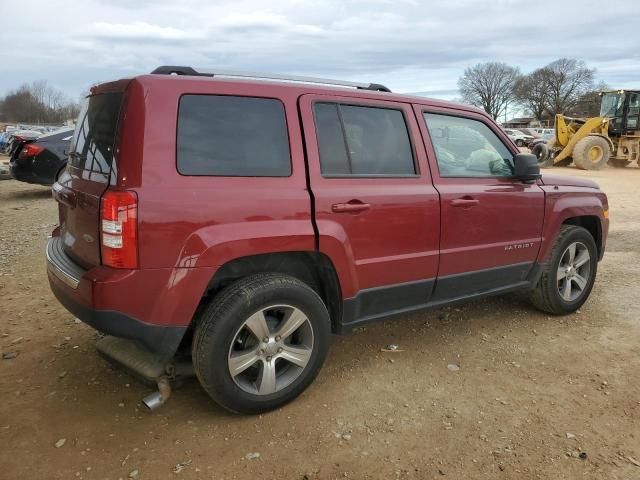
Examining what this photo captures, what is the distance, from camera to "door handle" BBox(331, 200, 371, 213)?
122 inches

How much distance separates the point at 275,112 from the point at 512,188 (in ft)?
6.59

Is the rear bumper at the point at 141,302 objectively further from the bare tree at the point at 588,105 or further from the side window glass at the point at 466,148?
the bare tree at the point at 588,105

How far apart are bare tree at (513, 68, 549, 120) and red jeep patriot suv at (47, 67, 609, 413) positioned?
82729mm

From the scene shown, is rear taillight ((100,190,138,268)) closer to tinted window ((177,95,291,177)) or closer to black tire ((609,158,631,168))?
tinted window ((177,95,291,177))

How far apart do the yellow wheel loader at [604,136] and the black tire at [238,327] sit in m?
20.6

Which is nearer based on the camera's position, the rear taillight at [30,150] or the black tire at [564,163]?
the rear taillight at [30,150]

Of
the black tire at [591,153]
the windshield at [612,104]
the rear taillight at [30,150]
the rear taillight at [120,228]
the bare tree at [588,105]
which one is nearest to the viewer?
the rear taillight at [120,228]

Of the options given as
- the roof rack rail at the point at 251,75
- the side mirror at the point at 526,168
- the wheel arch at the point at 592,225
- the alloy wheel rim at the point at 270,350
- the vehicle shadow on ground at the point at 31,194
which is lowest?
the vehicle shadow on ground at the point at 31,194

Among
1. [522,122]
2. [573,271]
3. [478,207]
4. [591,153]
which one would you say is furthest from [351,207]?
[522,122]

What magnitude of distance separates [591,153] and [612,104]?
12.8 ft

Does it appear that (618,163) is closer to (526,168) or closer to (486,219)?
(526,168)

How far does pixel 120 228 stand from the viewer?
8.32 ft

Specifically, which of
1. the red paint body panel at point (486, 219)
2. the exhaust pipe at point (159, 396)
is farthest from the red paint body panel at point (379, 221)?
the exhaust pipe at point (159, 396)

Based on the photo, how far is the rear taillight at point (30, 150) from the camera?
977 cm
